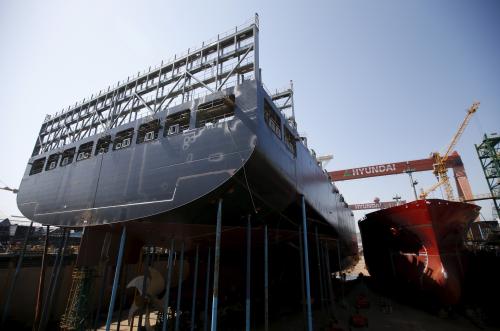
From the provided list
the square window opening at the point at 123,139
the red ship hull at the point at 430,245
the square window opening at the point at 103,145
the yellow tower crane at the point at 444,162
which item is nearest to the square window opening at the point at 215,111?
the square window opening at the point at 123,139

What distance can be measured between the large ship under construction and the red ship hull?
4.08 m

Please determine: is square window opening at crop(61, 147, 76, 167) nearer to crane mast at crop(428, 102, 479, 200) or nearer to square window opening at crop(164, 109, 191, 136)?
square window opening at crop(164, 109, 191, 136)

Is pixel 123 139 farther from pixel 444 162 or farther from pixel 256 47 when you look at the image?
pixel 444 162

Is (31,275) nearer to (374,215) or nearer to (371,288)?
(374,215)

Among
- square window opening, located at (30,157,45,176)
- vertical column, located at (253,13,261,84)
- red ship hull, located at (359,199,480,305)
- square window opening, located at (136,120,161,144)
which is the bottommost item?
red ship hull, located at (359,199,480,305)

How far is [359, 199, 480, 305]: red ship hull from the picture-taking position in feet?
35.7

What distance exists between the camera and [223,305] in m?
11.5

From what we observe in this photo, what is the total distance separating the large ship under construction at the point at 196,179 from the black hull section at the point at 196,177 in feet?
0.13

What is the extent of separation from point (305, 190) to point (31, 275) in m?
14.6

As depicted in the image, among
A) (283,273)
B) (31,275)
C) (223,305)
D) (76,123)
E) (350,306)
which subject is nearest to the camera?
(223,305)

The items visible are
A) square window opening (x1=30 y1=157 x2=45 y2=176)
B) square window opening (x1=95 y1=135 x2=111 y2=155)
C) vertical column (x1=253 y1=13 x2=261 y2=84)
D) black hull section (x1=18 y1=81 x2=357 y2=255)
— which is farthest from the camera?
square window opening (x1=30 y1=157 x2=45 y2=176)

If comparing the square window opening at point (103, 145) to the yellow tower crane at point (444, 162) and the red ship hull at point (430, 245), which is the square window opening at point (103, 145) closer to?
the red ship hull at point (430, 245)

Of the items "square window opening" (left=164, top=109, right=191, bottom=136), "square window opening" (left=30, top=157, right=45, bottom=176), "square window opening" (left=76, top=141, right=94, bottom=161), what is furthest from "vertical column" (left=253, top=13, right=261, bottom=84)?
"square window opening" (left=30, top=157, right=45, bottom=176)

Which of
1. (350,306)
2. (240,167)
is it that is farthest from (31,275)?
(350,306)
